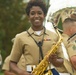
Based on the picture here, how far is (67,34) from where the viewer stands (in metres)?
5.16

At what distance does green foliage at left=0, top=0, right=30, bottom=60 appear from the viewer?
32.1 m

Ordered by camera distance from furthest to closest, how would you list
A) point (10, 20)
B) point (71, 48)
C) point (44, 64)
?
point (10, 20) → point (71, 48) → point (44, 64)

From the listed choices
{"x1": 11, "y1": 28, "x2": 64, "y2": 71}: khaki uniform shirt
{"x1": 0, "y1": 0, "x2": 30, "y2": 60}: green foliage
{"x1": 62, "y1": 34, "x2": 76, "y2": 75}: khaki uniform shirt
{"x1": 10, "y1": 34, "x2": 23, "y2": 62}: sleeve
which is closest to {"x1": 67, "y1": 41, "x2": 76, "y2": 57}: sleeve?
{"x1": 62, "y1": 34, "x2": 76, "y2": 75}: khaki uniform shirt

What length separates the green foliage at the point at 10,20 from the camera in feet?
105

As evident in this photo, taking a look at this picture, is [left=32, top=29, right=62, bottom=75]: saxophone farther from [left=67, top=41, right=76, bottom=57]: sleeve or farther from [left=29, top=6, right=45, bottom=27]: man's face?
[left=29, top=6, right=45, bottom=27]: man's face

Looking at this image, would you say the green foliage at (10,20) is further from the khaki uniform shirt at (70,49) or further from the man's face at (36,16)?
the khaki uniform shirt at (70,49)

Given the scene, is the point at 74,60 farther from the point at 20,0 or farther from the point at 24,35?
the point at 20,0

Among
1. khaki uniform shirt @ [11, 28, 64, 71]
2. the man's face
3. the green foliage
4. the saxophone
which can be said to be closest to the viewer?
the saxophone

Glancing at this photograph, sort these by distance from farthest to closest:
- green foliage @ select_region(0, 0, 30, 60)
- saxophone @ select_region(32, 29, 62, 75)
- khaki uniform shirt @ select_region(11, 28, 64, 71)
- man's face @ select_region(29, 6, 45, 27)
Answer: green foliage @ select_region(0, 0, 30, 60), man's face @ select_region(29, 6, 45, 27), khaki uniform shirt @ select_region(11, 28, 64, 71), saxophone @ select_region(32, 29, 62, 75)

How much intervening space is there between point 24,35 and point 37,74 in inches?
19.0

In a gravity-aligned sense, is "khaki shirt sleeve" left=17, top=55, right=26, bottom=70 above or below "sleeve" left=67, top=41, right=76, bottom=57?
below

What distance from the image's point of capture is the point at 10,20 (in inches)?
1293

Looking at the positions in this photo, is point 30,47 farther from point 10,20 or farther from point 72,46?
point 10,20

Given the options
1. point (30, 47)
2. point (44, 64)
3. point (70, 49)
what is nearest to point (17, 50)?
point (30, 47)
